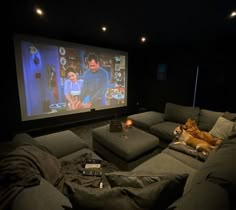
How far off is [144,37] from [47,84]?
2703 millimetres

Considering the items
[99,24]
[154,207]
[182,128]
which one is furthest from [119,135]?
[99,24]

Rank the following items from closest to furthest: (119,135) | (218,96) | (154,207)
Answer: (154,207) < (119,135) < (218,96)

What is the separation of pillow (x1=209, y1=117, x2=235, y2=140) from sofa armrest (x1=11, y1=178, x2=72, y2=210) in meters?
2.24

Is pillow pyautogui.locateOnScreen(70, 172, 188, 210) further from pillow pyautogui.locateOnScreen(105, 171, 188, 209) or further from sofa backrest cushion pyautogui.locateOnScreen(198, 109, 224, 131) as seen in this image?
sofa backrest cushion pyautogui.locateOnScreen(198, 109, 224, 131)

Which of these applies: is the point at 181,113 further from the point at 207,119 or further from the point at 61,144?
the point at 61,144

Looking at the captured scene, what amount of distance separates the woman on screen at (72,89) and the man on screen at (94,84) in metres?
0.15

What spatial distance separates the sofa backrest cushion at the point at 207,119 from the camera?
2577 millimetres

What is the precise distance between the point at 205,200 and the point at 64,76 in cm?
358

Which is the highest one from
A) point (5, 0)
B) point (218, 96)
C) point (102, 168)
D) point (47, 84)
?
point (5, 0)

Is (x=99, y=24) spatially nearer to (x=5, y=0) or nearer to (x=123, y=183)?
(x=5, y=0)

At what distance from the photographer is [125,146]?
2.05 m

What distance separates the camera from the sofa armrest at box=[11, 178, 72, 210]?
781mm

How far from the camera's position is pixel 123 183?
0.91 m

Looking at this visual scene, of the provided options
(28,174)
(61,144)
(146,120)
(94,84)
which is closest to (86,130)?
(94,84)
